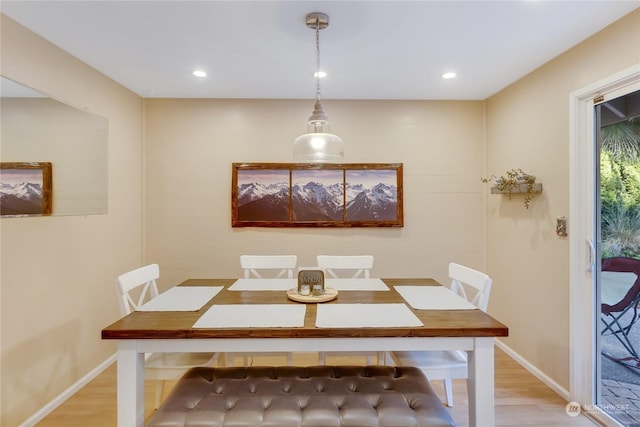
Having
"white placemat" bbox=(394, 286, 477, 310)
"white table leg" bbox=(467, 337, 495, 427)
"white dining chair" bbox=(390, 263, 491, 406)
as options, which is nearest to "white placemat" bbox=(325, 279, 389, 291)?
"white placemat" bbox=(394, 286, 477, 310)

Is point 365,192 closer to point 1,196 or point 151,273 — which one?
point 151,273

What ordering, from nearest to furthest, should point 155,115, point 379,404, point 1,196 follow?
1. point 379,404
2. point 1,196
3. point 155,115

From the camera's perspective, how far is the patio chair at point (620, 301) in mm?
1966

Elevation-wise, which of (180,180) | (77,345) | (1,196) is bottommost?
(77,345)

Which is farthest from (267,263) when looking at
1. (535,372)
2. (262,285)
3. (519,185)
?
(535,372)

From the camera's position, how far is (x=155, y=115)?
339cm

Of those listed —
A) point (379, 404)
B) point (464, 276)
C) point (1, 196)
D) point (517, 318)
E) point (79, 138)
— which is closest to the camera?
point (379, 404)

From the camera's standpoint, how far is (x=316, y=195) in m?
3.39

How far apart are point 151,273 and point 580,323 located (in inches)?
116

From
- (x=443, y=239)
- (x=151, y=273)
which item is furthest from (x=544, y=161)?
(x=151, y=273)

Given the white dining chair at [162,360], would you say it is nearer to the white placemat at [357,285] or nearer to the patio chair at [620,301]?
the white placemat at [357,285]

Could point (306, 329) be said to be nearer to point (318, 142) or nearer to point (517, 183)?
point (318, 142)

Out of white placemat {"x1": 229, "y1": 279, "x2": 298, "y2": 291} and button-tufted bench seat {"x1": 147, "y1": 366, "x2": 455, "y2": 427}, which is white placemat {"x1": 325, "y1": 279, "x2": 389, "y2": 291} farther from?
button-tufted bench seat {"x1": 147, "y1": 366, "x2": 455, "y2": 427}

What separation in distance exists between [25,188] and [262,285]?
1541 mm
